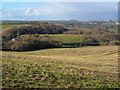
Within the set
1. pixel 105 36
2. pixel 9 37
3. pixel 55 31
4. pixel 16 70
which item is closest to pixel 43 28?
pixel 55 31

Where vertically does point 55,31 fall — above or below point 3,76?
below

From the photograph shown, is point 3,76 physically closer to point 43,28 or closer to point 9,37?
point 9,37

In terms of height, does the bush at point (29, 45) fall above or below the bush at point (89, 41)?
above

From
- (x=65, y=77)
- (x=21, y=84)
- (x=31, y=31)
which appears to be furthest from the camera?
(x=31, y=31)

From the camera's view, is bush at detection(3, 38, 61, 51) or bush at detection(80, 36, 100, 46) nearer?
bush at detection(3, 38, 61, 51)

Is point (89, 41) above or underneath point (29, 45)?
underneath

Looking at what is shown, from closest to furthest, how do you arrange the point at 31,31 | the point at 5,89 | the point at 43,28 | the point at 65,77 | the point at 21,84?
the point at 5,89 → the point at 21,84 → the point at 65,77 → the point at 31,31 → the point at 43,28

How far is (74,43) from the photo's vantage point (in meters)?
58.2

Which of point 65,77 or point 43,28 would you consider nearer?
point 65,77

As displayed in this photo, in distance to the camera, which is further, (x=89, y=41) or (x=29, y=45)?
(x=89, y=41)

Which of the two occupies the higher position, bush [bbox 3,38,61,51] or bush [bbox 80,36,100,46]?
bush [bbox 3,38,61,51]

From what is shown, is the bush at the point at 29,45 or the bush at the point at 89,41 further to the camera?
the bush at the point at 89,41

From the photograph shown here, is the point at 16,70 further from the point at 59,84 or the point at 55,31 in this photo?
the point at 55,31

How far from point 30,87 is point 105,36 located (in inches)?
2620
